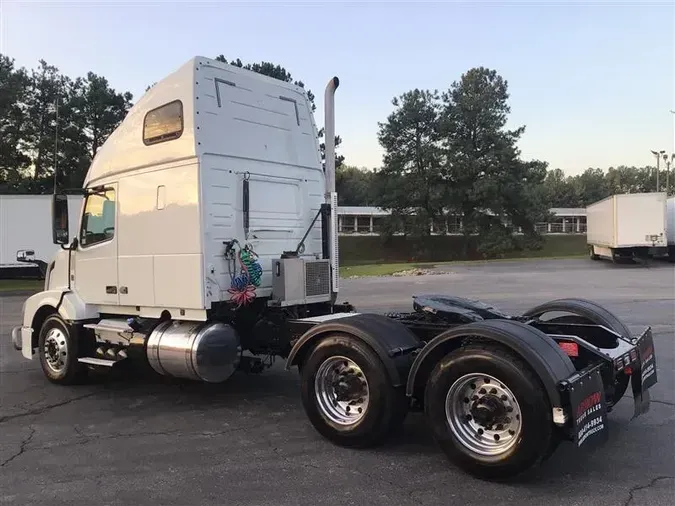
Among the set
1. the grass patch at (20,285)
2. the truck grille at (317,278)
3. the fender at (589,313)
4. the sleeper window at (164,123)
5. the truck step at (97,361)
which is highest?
the sleeper window at (164,123)

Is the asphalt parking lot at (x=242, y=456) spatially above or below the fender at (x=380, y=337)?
below

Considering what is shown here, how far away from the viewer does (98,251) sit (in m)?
7.18

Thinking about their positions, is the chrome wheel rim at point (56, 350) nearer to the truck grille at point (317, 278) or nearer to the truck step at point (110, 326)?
the truck step at point (110, 326)

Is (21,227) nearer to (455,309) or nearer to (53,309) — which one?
(53,309)

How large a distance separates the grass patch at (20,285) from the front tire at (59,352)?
17526mm

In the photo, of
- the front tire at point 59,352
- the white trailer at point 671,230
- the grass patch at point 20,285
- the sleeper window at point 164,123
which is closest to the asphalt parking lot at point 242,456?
the front tire at point 59,352

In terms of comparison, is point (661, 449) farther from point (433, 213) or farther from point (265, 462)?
point (433, 213)

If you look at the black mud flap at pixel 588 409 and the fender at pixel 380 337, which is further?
the fender at pixel 380 337

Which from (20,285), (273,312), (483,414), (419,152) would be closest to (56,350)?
(273,312)

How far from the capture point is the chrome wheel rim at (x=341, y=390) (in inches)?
196

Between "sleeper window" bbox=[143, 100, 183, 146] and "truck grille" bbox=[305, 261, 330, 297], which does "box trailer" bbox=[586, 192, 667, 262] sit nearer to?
"truck grille" bbox=[305, 261, 330, 297]

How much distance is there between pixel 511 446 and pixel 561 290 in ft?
52.6

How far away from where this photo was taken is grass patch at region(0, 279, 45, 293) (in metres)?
23.3

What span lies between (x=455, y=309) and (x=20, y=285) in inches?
965
